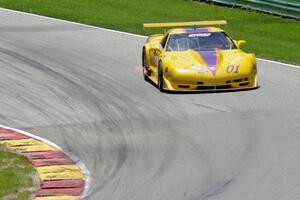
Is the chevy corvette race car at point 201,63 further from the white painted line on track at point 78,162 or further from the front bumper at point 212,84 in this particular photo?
the white painted line on track at point 78,162

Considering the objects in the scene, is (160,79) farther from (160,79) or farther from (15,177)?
(15,177)

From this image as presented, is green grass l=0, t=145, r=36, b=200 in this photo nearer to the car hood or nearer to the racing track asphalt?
the racing track asphalt

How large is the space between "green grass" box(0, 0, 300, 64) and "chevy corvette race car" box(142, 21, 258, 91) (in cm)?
498

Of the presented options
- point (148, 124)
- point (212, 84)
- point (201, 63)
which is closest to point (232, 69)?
point (212, 84)

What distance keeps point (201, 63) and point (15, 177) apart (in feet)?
22.4

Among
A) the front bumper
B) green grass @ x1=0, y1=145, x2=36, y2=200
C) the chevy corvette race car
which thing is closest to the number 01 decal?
the chevy corvette race car

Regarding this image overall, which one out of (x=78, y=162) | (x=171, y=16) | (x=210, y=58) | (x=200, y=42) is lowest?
(x=171, y=16)

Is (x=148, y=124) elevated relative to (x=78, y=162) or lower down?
lower down

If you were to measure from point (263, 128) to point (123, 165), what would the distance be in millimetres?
3177

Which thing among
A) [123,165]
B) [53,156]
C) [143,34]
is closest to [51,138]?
[53,156]

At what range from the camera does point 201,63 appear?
18.7 meters

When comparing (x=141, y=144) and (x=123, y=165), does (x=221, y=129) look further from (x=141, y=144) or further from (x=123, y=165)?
(x=123, y=165)

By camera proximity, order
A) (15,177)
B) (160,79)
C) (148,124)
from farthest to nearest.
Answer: (160,79), (148,124), (15,177)

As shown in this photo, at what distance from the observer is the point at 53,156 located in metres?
14.2
